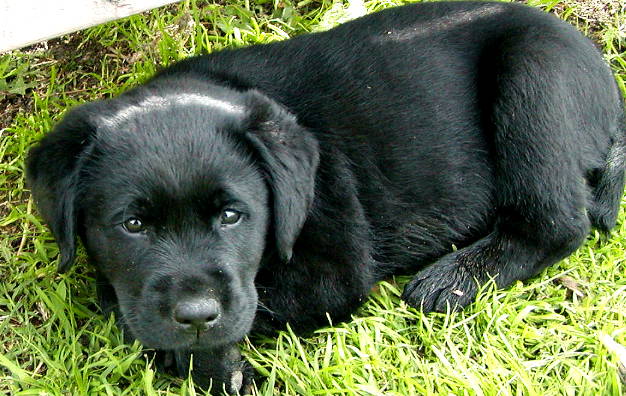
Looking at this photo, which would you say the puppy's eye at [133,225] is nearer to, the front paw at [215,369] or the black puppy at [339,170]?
the black puppy at [339,170]

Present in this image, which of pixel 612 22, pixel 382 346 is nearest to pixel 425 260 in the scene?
pixel 382 346

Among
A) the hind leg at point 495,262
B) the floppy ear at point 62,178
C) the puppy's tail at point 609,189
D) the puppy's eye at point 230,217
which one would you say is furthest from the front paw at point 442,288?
the floppy ear at point 62,178

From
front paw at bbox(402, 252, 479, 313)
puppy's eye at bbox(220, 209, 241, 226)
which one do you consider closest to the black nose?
puppy's eye at bbox(220, 209, 241, 226)

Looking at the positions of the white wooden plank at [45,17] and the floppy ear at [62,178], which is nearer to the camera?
the floppy ear at [62,178]

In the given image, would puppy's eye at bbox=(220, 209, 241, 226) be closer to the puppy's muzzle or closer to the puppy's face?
the puppy's face

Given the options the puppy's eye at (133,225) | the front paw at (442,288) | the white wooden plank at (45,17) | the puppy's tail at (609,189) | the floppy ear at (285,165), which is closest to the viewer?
the puppy's eye at (133,225)

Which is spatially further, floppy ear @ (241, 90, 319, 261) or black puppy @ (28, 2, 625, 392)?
floppy ear @ (241, 90, 319, 261)

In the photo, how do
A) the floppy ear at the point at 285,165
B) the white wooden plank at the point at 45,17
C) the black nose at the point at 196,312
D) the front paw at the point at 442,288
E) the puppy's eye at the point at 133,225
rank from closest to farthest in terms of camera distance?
the black nose at the point at 196,312 → the puppy's eye at the point at 133,225 → the floppy ear at the point at 285,165 → the white wooden plank at the point at 45,17 → the front paw at the point at 442,288
